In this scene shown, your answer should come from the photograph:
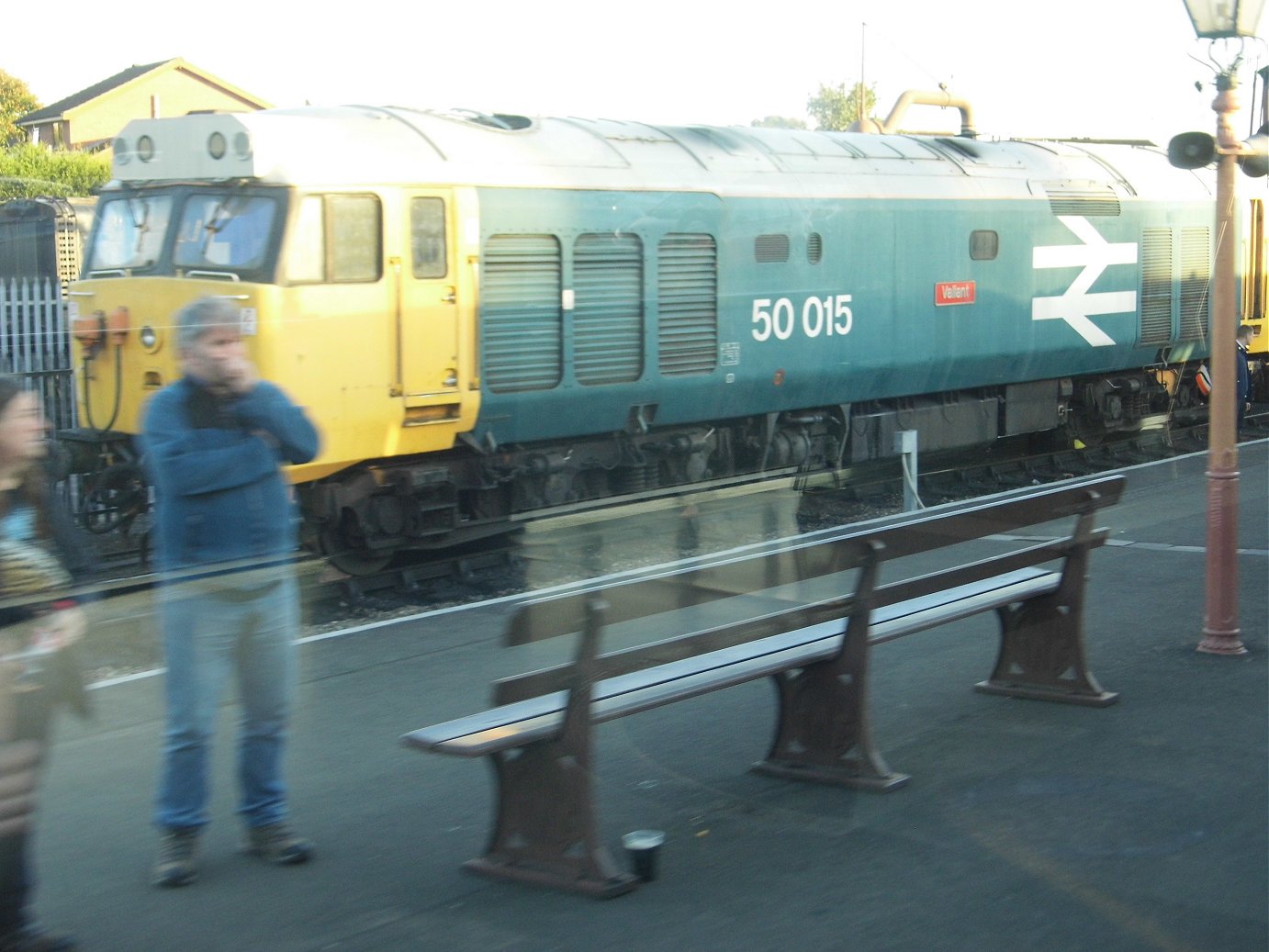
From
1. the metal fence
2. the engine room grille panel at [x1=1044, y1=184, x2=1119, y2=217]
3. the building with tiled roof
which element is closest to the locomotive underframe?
the engine room grille panel at [x1=1044, y1=184, x2=1119, y2=217]

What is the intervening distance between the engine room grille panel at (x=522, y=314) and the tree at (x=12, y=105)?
39.6 meters

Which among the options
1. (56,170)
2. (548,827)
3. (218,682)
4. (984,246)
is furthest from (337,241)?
(56,170)

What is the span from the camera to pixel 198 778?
4.50 metres

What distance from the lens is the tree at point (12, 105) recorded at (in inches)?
1866

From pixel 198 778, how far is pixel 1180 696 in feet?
13.6

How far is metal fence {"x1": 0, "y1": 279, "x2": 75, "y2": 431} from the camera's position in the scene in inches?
541

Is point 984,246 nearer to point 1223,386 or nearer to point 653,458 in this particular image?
point 653,458

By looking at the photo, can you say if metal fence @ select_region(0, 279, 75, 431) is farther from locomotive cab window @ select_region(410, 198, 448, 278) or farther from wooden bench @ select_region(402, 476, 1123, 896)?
wooden bench @ select_region(402, 476, 1123, 896)

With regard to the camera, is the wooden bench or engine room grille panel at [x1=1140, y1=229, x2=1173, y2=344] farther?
engine room grille panel at [x1=1140, y1=229, x2=1173, y2=344]

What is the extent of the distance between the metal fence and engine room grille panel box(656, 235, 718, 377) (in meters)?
5.53

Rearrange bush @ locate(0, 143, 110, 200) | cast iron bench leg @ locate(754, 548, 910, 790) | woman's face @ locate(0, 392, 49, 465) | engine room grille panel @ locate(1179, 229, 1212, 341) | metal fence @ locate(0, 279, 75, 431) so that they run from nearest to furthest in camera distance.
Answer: woman's face @ locate(0, 392, 49, 465) → cast iron bench leg @ locate(754, 548, 910, 790) → metal fence @ locate(0, 279, 75, 431) → engine room grille panel @ locate(1179, 229, 1212, 341) → bush @ locate(0, 143, 110, 200)

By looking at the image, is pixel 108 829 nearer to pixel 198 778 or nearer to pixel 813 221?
pixel 198 778

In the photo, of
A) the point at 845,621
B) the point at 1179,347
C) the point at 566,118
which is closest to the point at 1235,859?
the point at 845,621

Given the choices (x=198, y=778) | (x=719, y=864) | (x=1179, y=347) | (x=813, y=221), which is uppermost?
(x=813, y=221)
